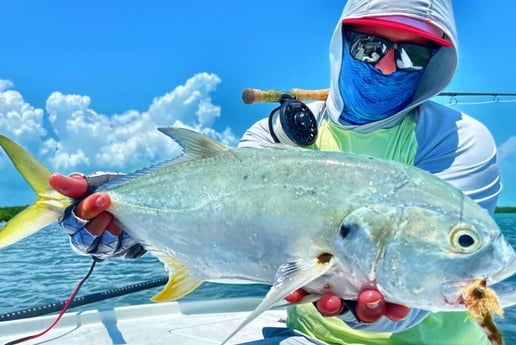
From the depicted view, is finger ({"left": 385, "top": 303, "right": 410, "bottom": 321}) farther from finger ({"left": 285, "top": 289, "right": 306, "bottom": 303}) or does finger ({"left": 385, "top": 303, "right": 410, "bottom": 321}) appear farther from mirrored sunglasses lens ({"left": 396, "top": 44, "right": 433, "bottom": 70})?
mirrored sunglasses lens ({"left": 396, "top": 44, "right": 433, "bottom": 70})

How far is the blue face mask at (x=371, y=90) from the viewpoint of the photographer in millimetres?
2412

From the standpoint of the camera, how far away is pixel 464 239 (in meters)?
1.43

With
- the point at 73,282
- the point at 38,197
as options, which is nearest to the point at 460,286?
the point at 38,197

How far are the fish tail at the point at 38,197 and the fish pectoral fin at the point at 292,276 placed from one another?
90cm

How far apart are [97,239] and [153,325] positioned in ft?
5.73

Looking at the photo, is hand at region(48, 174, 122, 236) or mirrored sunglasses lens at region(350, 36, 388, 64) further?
mirrored sunglasses lens at region(350, 36, 388, 64)

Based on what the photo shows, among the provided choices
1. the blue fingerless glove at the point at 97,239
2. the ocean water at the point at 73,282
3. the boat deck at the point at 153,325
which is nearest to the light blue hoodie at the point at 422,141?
the blue fingerless glove at the point at 97,239

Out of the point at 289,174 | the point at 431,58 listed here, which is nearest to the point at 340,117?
the point at 431,58

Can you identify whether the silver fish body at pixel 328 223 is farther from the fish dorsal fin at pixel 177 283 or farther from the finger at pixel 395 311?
the finger at pixel 395 311

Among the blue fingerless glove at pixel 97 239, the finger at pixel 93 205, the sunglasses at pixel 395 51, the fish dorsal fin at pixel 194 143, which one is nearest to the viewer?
the fish dorsal fin at pixel 194 143

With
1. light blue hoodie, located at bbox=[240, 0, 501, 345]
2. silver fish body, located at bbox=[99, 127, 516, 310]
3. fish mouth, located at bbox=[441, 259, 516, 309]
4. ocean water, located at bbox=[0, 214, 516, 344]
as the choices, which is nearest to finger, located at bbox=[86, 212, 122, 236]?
silver fish body, located at bbox=[99, 127, 516, 310]

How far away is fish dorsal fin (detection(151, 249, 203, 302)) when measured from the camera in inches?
71.7

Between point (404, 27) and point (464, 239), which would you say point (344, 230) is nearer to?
point (464, 239)

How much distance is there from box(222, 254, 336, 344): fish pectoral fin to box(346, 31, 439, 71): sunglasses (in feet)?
3.85
